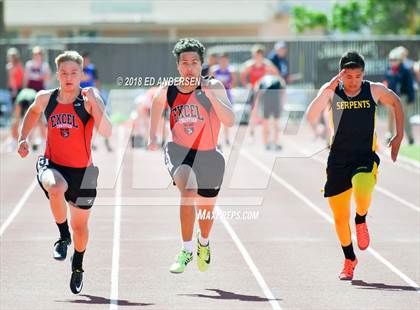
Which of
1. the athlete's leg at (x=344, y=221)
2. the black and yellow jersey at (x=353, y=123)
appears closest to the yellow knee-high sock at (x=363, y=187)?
the black and yellow jersey at (x=353, y=123)

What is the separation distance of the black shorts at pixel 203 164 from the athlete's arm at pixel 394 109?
1364 millimetres

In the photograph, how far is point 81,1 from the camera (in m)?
52.7

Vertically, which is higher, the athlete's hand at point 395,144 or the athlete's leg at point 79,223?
the athlete's hand at point 395,144

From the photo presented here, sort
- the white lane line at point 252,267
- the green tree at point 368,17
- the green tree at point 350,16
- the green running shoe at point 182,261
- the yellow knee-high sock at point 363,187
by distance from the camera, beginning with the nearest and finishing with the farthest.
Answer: the green running shoe at point 182,261
the yellow knee-high sock at point 363,187
the white lane line at point 252,267
the green tree at point 368,17
the green tree at point 350,16

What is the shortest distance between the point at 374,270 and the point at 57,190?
469cm

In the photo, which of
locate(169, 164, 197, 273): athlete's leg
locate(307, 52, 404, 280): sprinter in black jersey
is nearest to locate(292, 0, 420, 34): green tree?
locate(307, 52, 404, 280): sprinter in black jersey

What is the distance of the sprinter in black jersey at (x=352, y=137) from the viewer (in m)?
9.48

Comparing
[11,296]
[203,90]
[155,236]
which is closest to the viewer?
[203,90]

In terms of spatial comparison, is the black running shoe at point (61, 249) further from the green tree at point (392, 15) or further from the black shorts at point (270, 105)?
the green tree at point (392, 15)

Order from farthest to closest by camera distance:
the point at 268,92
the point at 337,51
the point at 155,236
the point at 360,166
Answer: the point at 337,51, the point at 268,92, the point at 155,236, the point at 360,166

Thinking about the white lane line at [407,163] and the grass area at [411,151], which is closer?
the white lane line at [407,163]

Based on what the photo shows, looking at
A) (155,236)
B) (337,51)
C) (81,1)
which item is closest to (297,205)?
(155,236)

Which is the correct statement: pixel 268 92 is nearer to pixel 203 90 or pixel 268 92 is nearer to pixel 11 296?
pixel 11 296

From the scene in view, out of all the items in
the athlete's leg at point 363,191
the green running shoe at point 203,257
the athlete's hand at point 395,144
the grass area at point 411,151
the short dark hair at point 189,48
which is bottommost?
the grass area at point 411,151
